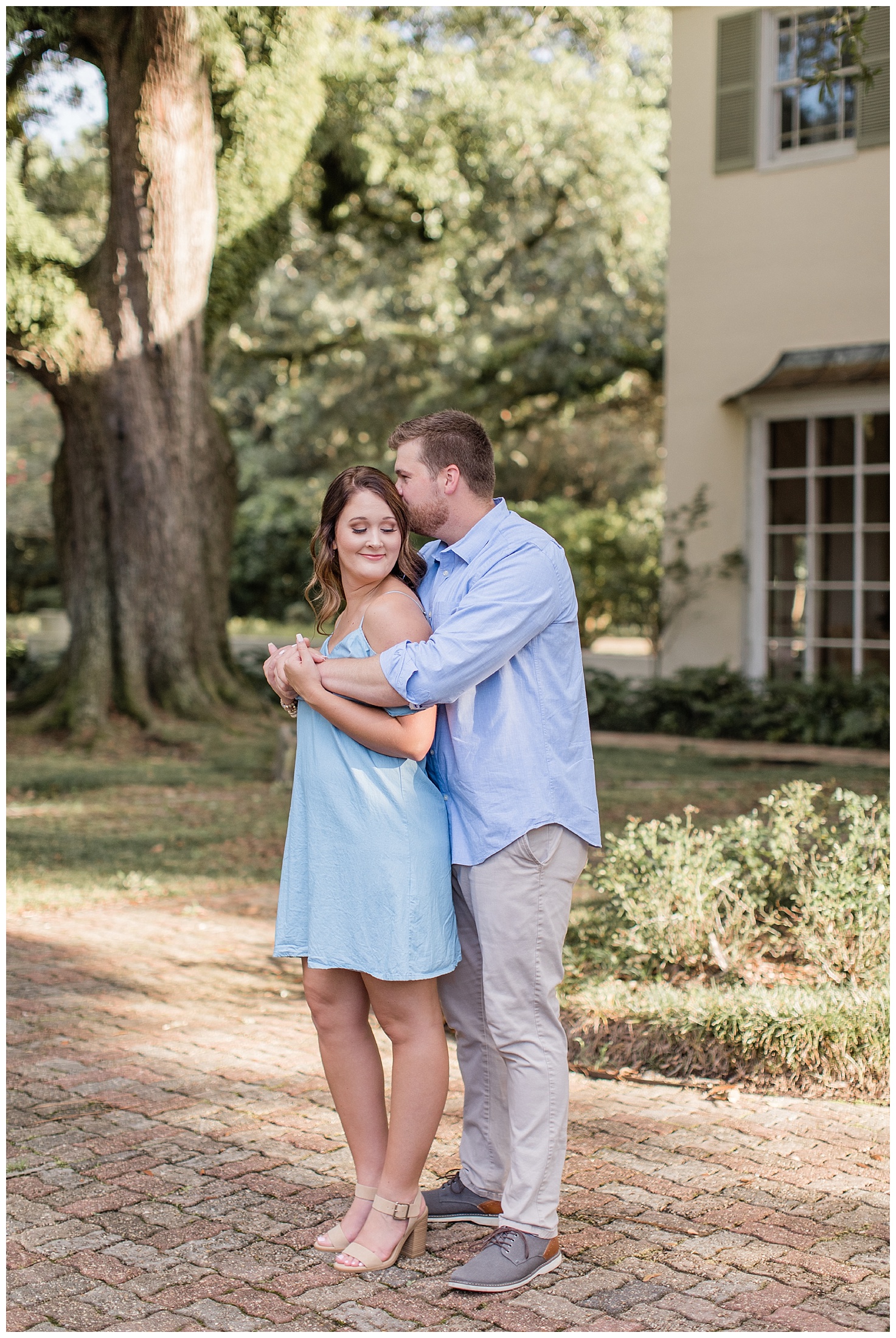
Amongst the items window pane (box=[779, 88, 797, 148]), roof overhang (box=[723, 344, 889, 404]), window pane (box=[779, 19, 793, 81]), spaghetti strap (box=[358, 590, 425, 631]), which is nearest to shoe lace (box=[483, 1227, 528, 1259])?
spaghetti strap (box=[358, 590, 425, 631])

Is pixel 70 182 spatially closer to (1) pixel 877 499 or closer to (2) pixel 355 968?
(1) pixel 877 499

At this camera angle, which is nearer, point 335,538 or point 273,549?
point 335,538

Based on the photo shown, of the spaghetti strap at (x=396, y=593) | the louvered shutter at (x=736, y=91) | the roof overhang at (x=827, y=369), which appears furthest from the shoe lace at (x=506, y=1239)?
the louvered shutter at (x=736, y=91)

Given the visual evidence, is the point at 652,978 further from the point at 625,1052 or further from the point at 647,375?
the point at 647,375

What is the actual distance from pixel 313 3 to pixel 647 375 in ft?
27.3

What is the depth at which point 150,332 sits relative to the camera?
1216 cm

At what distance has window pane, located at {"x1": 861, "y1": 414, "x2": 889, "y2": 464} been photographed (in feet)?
40.8

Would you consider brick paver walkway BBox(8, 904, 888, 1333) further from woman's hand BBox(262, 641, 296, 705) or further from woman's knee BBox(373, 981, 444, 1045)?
woman's hand BBox(262, 641, 296, 705)

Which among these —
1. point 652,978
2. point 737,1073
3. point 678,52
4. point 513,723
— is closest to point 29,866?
point 652,978

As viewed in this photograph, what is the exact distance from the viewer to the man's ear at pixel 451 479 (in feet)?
9.92

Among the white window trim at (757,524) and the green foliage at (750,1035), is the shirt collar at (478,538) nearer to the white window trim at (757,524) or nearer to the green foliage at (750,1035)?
the green foliage at (750,1035)

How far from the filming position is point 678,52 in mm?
13562

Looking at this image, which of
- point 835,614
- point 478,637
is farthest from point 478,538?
point 835,614

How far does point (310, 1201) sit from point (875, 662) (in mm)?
10316
